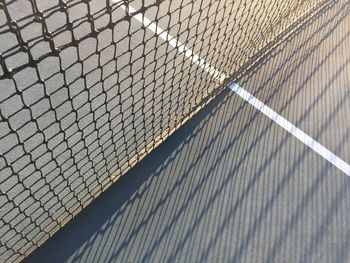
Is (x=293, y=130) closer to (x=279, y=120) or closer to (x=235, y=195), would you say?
(x=279, y=120)

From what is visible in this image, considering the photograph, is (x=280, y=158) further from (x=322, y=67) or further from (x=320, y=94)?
(x=322, y=67)

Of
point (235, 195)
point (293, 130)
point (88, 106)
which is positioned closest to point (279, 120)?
point (293, 130)

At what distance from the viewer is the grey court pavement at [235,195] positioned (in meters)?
2.40

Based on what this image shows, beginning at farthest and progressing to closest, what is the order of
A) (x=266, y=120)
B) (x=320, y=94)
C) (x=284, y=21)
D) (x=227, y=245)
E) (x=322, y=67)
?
(x=284, y=21) → (x=322, y=67) → (x=320, y=94) → (x=266, y=120) → (x=227, y=245)

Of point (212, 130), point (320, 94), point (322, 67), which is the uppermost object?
point (322, 67)

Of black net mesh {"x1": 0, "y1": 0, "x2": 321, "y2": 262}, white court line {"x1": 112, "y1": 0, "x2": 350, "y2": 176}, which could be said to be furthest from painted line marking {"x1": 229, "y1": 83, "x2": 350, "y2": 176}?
black net mesh {"x1": 0, "y1": 0, "x2": 321, "y2": 262}

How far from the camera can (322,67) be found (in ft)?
11.5

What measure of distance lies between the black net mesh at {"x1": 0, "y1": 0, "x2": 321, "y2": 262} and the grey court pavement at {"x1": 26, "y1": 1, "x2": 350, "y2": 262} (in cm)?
12

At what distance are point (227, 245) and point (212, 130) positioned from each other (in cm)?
85

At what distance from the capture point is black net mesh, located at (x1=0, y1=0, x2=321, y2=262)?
7.24 feet

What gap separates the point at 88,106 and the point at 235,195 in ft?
3.98

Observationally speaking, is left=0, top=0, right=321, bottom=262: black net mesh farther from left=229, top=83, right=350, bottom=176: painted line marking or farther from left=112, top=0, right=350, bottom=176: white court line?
left=229, top=83, right=350, bottom=176: painted line marking

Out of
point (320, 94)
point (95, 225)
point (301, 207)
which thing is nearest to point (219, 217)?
point (301, 207)

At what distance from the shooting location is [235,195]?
104 inches
